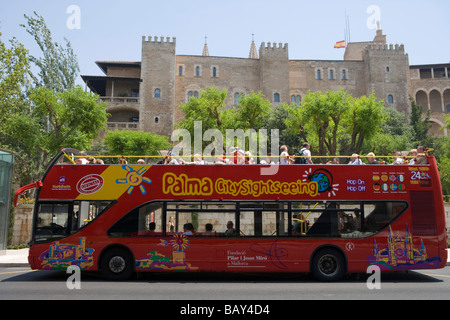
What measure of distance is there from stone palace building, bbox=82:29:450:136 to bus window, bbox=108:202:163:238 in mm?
45604

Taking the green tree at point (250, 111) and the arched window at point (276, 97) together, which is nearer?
the green tree at point (250, 111)

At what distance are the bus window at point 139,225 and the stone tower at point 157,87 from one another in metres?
47.3

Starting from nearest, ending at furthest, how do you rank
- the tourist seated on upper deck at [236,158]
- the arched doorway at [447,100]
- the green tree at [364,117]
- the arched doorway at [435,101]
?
1. the tourist seated on upper deck at [236,158]
2. the green tree at [364,117]
3. the arched doorway at [447,100]
4. the arched doorway at [435,101]

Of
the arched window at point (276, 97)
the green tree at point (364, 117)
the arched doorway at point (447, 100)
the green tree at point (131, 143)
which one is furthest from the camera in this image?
the arched doorway at point (447, 100)

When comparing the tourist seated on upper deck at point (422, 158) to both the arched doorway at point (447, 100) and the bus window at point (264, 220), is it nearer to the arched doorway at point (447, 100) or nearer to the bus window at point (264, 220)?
the bus window at point (264, 220)

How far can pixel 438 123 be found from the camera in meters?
64.6

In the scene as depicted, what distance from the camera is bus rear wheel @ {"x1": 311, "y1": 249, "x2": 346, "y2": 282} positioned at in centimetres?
942

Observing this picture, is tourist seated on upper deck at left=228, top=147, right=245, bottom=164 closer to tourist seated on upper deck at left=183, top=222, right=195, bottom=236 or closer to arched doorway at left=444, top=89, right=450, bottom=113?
tourist seated on upper deck at left=183, top=222, right=195, bottom=236

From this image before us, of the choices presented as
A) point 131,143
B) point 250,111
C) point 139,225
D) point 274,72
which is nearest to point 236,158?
point 139,225

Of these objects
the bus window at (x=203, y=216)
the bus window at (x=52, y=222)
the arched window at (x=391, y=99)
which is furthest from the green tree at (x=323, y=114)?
the arched window at (x=391, y=99)

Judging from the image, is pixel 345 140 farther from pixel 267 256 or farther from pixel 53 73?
pixel 267 256

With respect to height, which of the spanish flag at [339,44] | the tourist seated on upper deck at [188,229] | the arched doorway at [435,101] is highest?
the spanish flag at [339,44]

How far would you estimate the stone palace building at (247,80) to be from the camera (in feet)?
184
